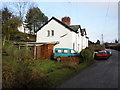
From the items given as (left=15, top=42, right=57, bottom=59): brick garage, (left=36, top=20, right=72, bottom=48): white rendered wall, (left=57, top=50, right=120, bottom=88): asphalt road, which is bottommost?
(left=57, top=50, right=120, bottom=88): asphalt road

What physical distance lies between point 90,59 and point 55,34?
9.45m

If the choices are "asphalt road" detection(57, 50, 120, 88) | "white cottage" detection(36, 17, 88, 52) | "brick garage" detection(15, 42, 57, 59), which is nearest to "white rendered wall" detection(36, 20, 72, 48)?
"white cottage" detection(36, 17, 88, 52)

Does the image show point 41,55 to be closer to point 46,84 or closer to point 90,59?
point 90,59

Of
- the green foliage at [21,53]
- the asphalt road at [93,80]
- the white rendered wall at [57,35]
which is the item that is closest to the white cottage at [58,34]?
the white rendered wall at [57,35]

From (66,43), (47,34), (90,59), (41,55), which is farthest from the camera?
(47,34)

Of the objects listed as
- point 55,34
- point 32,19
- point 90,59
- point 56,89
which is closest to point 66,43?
point 55,34

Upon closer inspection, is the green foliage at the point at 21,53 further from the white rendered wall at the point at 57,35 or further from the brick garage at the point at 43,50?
the white rendered wall at the point at 57,35

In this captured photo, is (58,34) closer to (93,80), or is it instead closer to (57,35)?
(57,35)

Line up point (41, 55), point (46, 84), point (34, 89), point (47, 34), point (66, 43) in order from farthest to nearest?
1. point (47, 34)
2. point (66, 43)
3. point (41, 55)
4. point (46, 84)
5. point (34, 89)

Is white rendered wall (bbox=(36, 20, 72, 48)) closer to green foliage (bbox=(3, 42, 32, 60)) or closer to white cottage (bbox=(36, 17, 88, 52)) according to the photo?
white cottage (bbox=(36, 17, 88, 52))

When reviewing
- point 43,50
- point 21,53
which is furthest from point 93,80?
point 43,50

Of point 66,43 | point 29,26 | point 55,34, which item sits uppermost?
point 29,26

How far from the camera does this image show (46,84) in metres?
6.16

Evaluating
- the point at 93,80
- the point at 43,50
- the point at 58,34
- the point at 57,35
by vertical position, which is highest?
the point at 58,34
